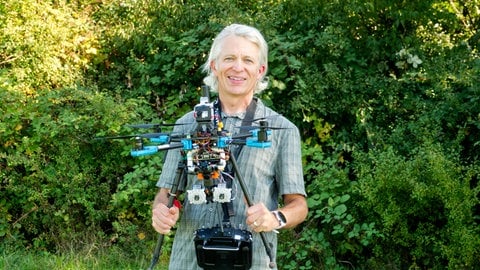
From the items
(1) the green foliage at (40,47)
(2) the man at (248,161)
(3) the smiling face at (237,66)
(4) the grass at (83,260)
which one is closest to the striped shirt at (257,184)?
(2) the man at (248,161)

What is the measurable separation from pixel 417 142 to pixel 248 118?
3.46 meters

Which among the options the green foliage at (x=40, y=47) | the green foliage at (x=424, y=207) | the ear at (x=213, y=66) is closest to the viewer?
the ear at (x=213, y=66)

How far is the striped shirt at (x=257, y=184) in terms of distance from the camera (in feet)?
9.97

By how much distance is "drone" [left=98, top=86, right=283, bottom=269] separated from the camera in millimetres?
2688

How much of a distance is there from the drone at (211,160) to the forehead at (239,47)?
31cm

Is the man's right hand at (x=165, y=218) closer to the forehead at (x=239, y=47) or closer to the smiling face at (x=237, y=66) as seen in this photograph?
the smiling face at (x=237, y=66)

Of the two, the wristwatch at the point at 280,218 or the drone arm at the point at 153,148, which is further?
the wristwatch at the point at 280,218

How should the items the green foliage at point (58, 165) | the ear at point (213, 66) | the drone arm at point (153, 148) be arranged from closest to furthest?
the drone arm at point (153, 148) → the ear at point (213, 66) → the green foliage at point (58, 165)

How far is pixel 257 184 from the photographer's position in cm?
306

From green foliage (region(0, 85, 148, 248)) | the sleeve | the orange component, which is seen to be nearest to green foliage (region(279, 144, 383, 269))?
green foliage (region(0, 85, 148, 248))

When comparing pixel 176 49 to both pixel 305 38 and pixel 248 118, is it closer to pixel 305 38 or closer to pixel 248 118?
pixel 305 38

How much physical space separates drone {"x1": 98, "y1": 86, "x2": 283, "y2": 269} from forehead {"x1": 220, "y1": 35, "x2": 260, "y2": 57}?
305mm

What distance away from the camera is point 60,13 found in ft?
26.9

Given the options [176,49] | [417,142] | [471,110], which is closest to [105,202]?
[176,49]
